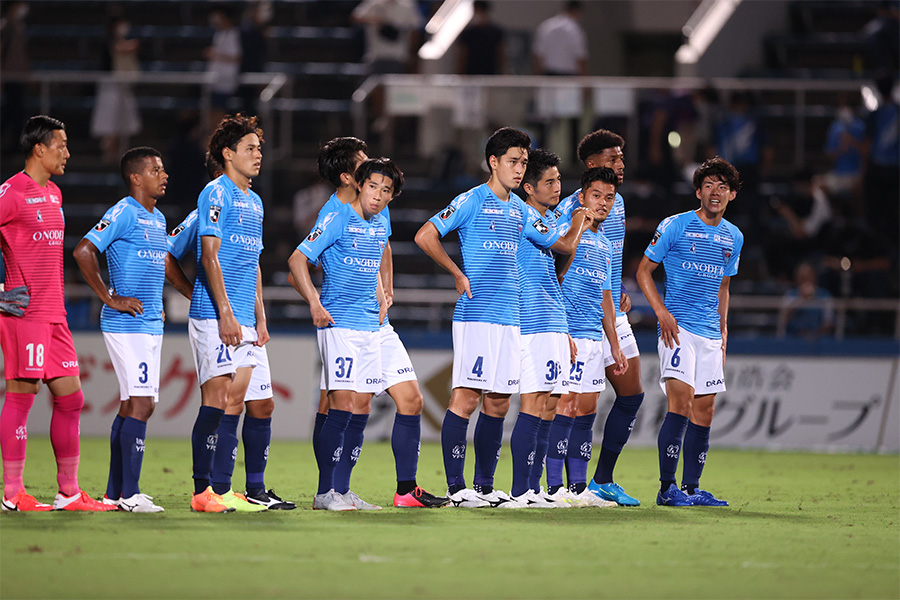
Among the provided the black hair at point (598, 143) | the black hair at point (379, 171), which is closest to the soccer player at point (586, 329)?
the black hair at point (598, 143)

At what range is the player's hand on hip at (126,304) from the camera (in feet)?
27.5

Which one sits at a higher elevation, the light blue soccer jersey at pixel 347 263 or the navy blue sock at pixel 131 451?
the light blue soccer jersey at pixel 347 263

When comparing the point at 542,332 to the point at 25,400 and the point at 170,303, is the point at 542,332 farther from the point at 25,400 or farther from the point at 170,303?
the point at 170,303

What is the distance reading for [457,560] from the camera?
21.9 ft

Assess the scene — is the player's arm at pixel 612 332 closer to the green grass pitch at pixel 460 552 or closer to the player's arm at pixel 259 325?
the green grass pitch at pixel 460 552

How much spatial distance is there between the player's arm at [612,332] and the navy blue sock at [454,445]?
1.31 metres

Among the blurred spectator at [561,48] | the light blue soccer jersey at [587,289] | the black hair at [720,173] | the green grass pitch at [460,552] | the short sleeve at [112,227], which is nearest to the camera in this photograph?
the green grass pitch at [460,552]

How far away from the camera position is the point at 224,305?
27.3 ft

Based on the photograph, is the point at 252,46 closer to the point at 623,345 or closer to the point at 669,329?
the point at 623,345

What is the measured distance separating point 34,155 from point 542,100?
1057cm

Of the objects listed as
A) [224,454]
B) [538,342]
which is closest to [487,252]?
[538,342]

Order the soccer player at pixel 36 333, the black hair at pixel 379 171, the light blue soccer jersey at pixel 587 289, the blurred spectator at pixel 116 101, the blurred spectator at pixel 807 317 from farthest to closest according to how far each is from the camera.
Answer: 1. the blurred spectator at pixel 116 101
2. the blurred spectator at pixel 807 317
3. the light blue soccer jersey at pixel 587 289
4. the black hair at pixel 379 171
5. the soccer player at pixel 36 333

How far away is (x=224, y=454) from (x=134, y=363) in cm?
88

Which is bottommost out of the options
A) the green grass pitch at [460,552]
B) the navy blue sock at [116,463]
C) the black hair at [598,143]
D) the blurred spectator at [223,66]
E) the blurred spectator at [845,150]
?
the green grass pitch at [460,552]
